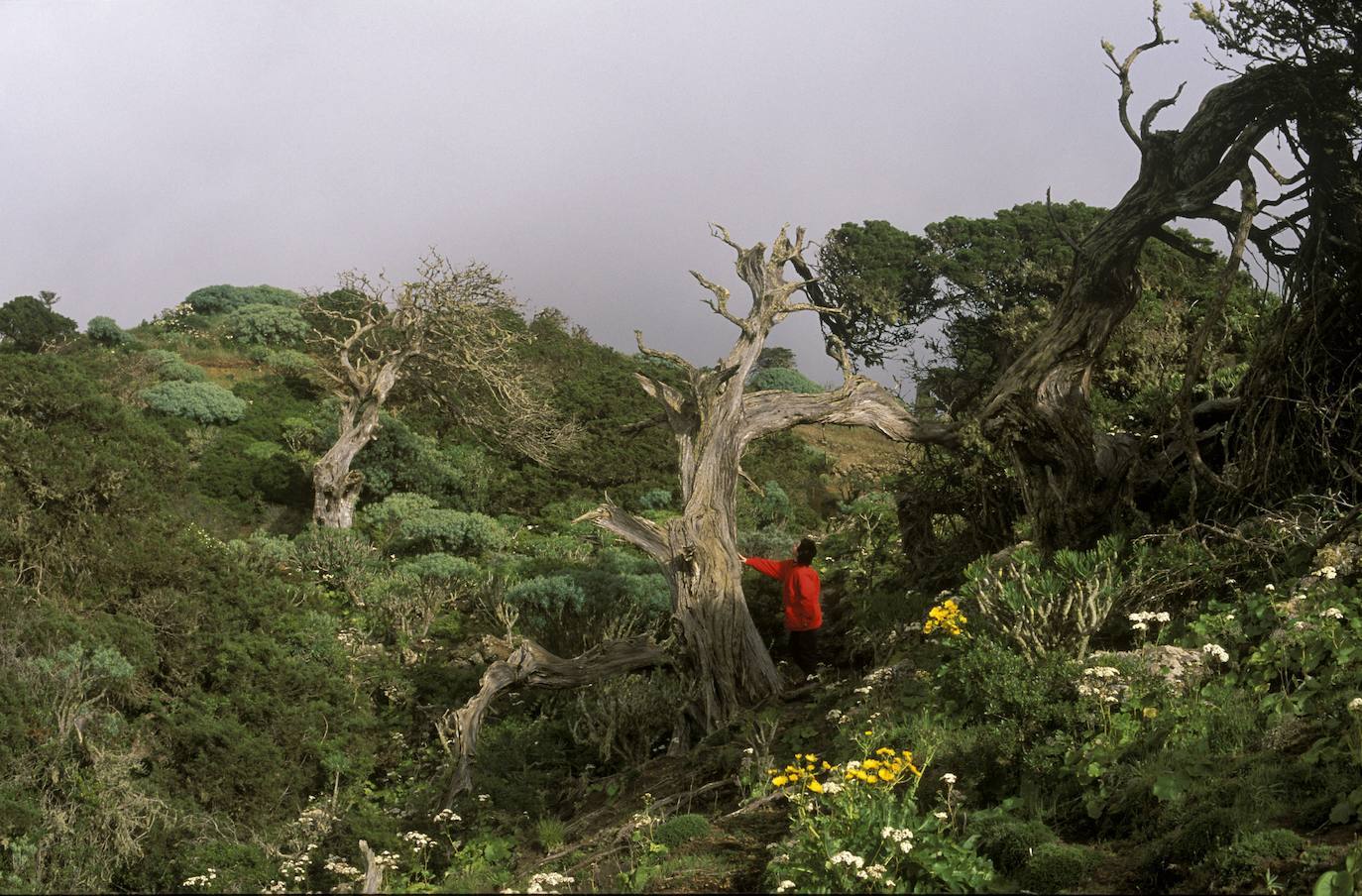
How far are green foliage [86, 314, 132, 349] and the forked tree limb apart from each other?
72.6ft

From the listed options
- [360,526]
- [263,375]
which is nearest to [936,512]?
[360,526]

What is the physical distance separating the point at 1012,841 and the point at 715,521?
A: 565 centimetres

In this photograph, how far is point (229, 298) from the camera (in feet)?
116

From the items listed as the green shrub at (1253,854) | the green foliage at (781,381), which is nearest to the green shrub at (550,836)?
the green shrub at (1253,854)

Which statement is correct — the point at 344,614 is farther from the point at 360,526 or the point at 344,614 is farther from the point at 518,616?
the point at 360,526

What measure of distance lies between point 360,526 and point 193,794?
850cm

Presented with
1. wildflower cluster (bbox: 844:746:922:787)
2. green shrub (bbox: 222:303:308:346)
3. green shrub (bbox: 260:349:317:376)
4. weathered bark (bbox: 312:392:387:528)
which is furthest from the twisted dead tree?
wildflower cluster (bbox: 844:746:922:787)

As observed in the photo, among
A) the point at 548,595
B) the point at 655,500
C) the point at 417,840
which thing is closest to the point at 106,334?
the point at 655,500

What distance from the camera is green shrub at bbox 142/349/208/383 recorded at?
2442 centimetres

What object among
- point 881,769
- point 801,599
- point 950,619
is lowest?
point 881,769

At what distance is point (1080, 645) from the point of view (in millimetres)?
6922

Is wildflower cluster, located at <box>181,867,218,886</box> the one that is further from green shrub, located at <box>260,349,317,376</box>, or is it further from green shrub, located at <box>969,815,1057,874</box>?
green shrub, located at <box>260,349,317,376</box>

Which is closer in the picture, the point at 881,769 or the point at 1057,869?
the point at 1057,869

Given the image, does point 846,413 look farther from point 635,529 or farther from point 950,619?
point 950,619
